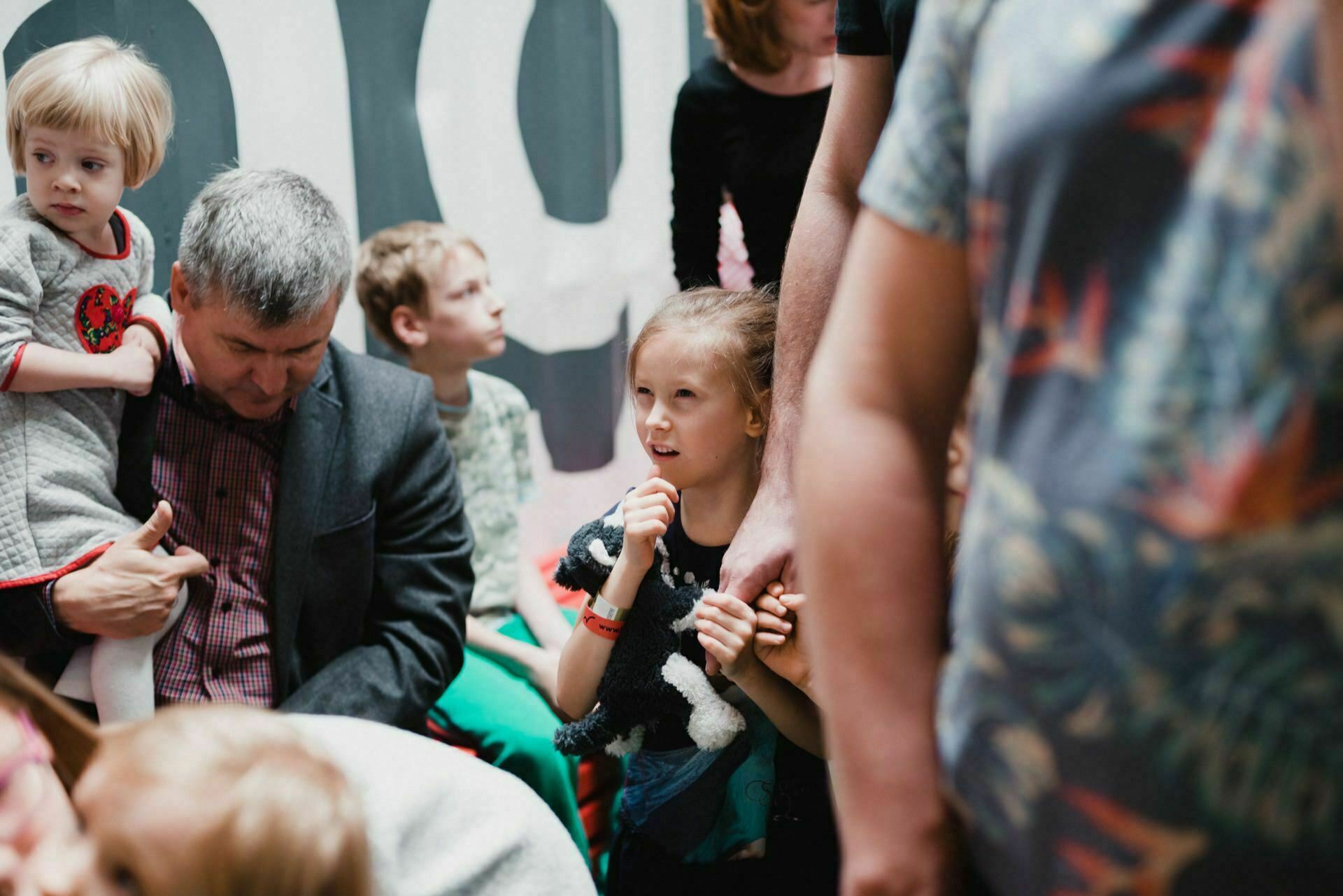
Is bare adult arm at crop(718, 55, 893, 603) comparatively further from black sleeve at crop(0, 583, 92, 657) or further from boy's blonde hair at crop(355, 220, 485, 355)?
boy's blonde hair at crop(355, 220, 485, 355)

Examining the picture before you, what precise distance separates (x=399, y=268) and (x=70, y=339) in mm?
942

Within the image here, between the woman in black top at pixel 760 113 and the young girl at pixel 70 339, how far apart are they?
1.03 meters

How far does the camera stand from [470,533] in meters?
1.94

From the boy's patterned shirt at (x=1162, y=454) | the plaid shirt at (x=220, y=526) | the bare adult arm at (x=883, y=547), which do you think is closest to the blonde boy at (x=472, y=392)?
the plaid shirt at (x=220, y=526)

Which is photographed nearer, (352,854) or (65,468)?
(352,854)

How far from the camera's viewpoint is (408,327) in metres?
2.57

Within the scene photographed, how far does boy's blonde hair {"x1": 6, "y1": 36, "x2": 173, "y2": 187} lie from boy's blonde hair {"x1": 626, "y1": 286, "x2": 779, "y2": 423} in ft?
2.53

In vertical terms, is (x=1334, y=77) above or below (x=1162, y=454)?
above

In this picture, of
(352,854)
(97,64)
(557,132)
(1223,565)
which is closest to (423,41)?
(557,132)

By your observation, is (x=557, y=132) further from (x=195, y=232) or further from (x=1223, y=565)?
(x=1223, y=565)

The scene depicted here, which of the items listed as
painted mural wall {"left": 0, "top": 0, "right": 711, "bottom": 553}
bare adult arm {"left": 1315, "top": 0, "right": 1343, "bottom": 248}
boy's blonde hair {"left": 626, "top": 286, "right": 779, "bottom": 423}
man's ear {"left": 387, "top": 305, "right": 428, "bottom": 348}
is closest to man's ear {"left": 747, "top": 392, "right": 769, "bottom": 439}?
boy's blonde hair {"left": 626, "top": 286, "right": 779, "bottom": 423}

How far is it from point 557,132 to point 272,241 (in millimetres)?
1603

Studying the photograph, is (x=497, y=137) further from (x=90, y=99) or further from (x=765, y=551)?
(x=765, y=551)

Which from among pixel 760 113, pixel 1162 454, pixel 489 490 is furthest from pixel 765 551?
pixel 489 490
